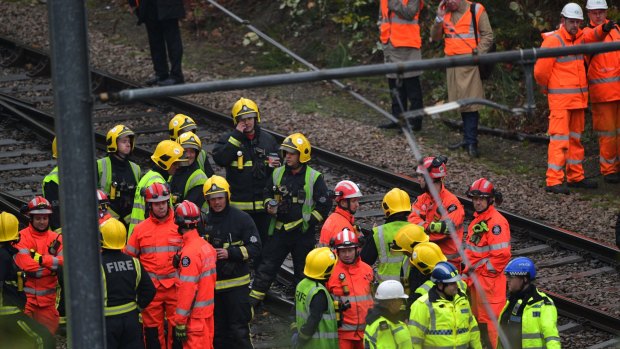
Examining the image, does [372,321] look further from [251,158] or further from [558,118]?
[558,118]

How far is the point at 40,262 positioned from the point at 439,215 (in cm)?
377

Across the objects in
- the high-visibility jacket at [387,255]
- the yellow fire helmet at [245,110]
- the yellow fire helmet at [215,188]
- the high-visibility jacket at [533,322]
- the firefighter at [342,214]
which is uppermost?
the yellow fire helmet at [245,110]

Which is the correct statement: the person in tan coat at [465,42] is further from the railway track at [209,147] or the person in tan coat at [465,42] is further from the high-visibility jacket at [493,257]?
the high-visibility jacket at [493,257]

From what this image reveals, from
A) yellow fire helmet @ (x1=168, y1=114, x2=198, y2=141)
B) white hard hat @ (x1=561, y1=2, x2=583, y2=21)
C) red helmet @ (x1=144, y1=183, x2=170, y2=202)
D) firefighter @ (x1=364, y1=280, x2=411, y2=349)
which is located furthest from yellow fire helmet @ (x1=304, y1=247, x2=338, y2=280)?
white hard hat @ (x1=561, y1=2, x2=583, y2=21)

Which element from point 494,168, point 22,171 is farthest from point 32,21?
point 494,168

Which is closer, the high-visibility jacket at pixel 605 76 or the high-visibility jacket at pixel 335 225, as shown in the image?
the high-visibility jacket at pixel 335 225

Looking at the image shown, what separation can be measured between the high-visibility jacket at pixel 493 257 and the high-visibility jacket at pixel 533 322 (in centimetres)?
128

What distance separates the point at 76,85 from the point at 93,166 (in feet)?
1.31

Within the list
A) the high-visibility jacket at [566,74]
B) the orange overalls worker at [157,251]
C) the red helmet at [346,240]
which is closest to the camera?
the red helmet at [346,240]

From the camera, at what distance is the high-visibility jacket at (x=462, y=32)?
15984mm

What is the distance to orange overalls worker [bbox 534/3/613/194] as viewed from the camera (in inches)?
580

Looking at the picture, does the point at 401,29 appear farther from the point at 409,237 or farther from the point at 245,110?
the point at 409,237

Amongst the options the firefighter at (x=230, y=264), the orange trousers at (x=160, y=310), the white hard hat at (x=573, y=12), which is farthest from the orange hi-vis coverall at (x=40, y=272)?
the white hard hat at (x=573, y=12)

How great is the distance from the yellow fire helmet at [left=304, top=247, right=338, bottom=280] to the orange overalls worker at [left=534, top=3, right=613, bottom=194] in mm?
5912
